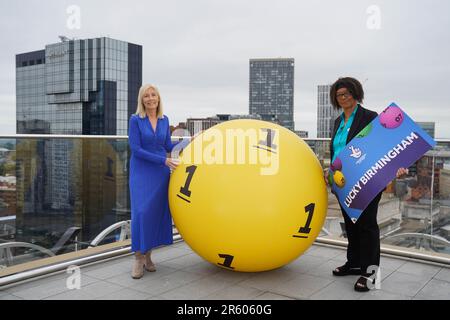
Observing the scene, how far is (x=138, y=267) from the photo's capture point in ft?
13.9

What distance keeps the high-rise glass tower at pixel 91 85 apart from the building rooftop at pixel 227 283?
67.2 meters

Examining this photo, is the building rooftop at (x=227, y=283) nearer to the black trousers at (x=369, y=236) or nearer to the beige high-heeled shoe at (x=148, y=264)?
the beige high-heeled shoe at (x=148, y=264)

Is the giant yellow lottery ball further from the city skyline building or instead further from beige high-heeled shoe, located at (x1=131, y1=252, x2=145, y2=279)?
the city skyline building

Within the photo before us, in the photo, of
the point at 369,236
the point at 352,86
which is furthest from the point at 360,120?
the point at 369,236

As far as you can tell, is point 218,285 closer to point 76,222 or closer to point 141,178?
point 141,178

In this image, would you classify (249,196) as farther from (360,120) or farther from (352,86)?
(352,86)

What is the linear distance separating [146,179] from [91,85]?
75100 mm

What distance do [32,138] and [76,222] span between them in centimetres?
135

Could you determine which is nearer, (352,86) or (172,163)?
(352,86)

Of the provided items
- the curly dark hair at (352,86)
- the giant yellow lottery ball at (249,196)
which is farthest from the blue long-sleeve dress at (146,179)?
the curly dark hair at (352,86)

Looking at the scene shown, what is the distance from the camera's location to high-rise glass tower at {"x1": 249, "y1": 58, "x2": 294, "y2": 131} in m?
A: 43.5

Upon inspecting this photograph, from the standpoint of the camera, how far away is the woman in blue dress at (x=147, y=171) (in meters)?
4.15

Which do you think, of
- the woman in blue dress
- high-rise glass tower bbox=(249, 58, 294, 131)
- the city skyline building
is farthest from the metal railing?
high-rise glass tower bbox=(249, 58, 294, 131)
